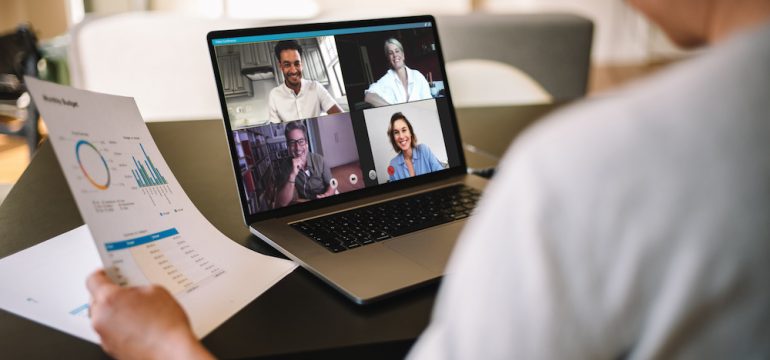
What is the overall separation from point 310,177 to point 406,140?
0.59 ft

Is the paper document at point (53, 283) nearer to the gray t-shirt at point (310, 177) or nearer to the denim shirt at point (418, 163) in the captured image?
the gray t-shirt at point (310, 177)

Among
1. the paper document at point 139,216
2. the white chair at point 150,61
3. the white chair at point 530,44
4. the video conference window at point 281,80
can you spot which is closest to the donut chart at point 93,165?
the paper document at point 139,216

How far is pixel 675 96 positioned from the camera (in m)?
0.38

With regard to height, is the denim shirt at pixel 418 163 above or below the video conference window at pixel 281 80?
below

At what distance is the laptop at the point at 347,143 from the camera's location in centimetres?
86

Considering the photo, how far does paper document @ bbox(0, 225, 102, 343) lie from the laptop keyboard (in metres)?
0.27

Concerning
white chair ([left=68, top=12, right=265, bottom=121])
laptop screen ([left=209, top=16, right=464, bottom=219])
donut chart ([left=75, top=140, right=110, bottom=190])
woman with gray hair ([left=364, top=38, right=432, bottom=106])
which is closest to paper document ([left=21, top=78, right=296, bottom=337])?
donut chart ([left=75, top=140, right=110, bottom=190])

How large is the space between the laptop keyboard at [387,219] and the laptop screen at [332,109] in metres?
0.05

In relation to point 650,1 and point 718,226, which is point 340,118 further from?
point 718,226

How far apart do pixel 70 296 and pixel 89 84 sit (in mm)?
1593

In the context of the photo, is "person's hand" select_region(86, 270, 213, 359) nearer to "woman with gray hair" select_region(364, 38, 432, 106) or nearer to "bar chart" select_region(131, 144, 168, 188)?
"bar chart" select_region(131, 144, 168, 188)

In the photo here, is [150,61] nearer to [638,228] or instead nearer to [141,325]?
[141,325]

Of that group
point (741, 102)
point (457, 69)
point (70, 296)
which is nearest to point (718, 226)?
point (741, 102)

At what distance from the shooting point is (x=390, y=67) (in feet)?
3.44
